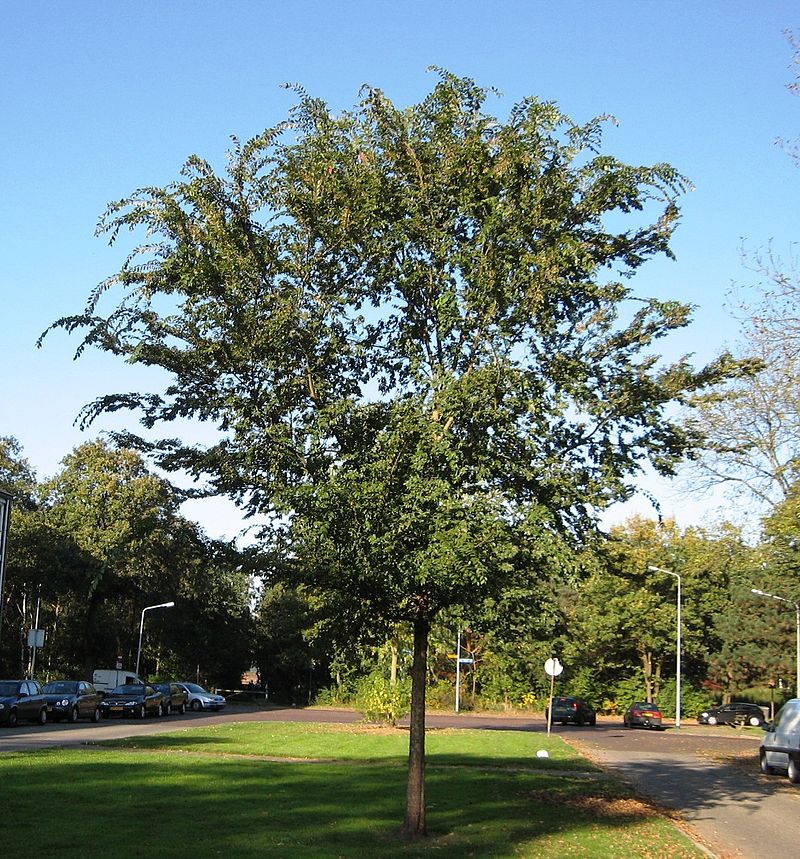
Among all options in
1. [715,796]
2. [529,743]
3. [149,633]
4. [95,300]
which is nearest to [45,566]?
[149,633]

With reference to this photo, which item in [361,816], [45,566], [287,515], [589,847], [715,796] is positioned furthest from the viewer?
[45,566]

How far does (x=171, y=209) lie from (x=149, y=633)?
67.5m

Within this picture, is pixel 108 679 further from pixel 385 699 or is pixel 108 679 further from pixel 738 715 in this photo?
pixel 738 715

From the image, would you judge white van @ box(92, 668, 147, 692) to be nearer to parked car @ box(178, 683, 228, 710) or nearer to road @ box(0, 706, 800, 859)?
parked car @ box(178, 683, 228, 710)

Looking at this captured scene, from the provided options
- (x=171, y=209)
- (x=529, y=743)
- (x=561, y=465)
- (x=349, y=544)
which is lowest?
(x=529, y=743)

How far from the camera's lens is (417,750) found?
13.6 meters

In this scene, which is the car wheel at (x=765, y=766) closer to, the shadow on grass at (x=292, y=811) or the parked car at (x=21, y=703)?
the shadow on grass at (x=292, y=811)

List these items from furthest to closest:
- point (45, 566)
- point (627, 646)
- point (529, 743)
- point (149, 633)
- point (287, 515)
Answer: point (149, 633) → point (627, 646) → point (45, 566) → point (529, 743) → point (287, 515)

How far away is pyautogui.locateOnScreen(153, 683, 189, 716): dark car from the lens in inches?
1948

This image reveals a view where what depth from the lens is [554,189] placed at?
12641mm

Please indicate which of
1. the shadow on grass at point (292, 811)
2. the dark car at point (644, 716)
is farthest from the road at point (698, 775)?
the dark car at point (644, 716)

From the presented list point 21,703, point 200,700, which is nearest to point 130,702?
point 21,703

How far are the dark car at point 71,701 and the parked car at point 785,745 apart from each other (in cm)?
2519

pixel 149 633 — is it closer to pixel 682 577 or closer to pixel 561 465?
pixel 682 577
